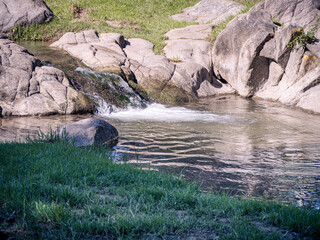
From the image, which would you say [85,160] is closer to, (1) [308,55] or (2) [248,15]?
(1) [308,55]

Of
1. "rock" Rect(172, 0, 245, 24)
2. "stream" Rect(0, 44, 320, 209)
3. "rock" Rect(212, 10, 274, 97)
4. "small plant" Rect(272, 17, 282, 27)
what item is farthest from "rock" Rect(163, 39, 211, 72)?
"rock" Rect(172, 0, 245, 24)

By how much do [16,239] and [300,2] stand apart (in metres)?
17.1

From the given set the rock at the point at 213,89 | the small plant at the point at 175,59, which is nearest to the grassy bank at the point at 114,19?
the small plant at the point at 175,59

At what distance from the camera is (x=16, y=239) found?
2.49 m

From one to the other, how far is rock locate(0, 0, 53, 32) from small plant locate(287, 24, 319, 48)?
48.7ft

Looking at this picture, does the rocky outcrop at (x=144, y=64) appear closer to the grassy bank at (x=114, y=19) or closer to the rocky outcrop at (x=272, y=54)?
the rocky outcrop at (x=272, y=54)

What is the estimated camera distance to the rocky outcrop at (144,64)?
571 inches

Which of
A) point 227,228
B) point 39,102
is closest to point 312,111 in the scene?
point 39,102

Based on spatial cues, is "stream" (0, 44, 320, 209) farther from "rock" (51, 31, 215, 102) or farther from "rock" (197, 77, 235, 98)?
"rock" (197, 77, 235, 98)

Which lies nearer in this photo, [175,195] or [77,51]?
[175,195]

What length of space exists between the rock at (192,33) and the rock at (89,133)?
13.5 metres

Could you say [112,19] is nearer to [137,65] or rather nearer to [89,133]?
[137,65]

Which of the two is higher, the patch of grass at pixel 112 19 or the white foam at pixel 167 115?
the patch of grass at pixel 112 19

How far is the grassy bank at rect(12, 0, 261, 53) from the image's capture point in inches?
771
